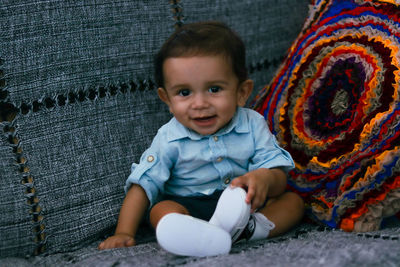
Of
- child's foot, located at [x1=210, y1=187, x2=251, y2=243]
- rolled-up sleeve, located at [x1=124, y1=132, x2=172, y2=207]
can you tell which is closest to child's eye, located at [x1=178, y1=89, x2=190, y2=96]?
rolled-up sleeve, located at [x1=124, y1=132, x2=172, y2=207]

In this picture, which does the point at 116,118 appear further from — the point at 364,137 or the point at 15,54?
the point at 364,137

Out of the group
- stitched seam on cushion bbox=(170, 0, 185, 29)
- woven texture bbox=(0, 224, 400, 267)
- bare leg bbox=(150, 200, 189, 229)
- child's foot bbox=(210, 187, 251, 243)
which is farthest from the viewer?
stitched seam on cushion bbox=(170, 0, 185, 29)

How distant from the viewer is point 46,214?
3.27 feet

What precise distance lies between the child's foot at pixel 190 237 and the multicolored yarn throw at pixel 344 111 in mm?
274

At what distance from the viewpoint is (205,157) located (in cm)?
103

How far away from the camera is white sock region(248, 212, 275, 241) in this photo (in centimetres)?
94

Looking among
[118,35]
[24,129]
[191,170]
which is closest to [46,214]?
[24,129]

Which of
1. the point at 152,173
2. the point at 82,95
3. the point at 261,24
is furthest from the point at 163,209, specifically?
the point at 261,24

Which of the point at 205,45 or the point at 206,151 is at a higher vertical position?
the point at 205,45

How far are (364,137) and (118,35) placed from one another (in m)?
0.57

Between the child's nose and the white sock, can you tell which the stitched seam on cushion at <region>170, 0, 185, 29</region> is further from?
the white sock

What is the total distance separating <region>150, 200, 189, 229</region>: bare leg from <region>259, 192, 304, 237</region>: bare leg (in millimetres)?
162

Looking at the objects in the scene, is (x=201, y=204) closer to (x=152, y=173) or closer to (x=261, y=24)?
(x=152, y=173)

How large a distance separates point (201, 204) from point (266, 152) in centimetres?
17
